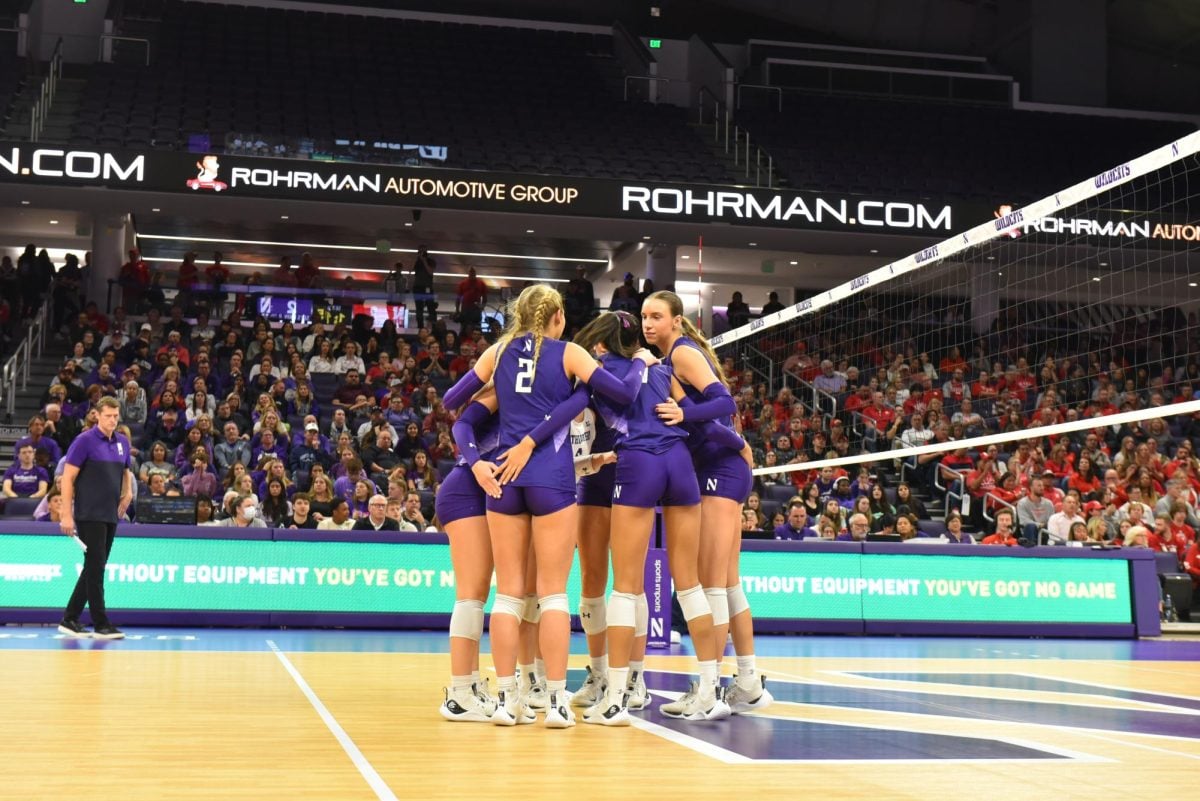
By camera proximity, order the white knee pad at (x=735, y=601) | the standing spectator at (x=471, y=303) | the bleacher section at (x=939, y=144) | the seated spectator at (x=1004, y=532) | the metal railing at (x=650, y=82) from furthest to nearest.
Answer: the metal railing at (x=650, y=82), the bleacher section at (x=939, y=144), the standing spectator at (x=471, y=303), the seated spectator at (x=1004, y=532), the white knee pad at (x=735, y=601)

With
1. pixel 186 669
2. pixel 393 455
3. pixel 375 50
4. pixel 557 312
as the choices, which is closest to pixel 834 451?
pixel 393 455

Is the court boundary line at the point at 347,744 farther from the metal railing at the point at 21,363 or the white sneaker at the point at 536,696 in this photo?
the metal railing at the point at 21,363

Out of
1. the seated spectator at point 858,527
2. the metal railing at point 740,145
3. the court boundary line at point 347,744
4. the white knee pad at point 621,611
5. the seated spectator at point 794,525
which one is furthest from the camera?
the metal railing at point 740,145

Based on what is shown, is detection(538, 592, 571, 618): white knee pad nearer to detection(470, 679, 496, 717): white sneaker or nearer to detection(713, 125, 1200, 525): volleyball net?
detection(470, 679, 496, 717): white sneaker

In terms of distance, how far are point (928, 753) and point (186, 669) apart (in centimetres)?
481

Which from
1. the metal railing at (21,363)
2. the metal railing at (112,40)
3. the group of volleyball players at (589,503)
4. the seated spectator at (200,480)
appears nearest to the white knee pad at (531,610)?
the group of volleyball players at (589,503)

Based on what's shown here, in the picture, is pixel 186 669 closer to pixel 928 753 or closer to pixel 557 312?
pixel 557 312

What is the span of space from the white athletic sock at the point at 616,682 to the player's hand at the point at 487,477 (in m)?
0.90

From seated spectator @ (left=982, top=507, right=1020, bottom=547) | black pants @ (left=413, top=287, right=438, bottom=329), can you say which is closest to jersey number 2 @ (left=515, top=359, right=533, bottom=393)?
seated spectator @ (left=982, top=507, right=1020, bottom=547)

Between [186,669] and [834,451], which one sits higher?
[834,451]

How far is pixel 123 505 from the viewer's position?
10242mm

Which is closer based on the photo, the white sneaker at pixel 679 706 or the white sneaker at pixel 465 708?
the white sneaker at pixel 465 708

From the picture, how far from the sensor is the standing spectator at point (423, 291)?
2294cm

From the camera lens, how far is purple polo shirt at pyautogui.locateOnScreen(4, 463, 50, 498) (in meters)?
14.2
